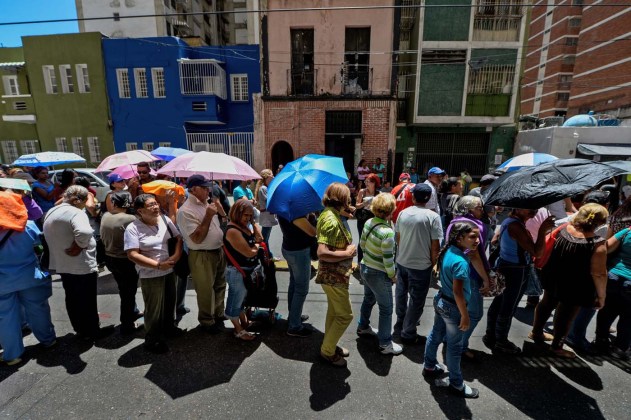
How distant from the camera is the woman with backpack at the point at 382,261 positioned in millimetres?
3000

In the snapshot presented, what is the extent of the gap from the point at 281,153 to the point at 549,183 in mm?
13462

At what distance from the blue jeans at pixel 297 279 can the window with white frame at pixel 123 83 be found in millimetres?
18132

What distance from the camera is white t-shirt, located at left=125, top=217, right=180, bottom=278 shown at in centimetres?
307

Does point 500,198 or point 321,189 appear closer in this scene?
point 500,198

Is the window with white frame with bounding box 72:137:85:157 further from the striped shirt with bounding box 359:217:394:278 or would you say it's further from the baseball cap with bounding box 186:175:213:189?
the striped shirt with bounding box 359:217:394:278

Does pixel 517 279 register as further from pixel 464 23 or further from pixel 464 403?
pixel 464 23

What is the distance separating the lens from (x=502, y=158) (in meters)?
15.3

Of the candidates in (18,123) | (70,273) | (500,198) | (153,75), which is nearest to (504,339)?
(500,198)

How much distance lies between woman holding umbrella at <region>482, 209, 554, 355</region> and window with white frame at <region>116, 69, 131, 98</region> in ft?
64.0

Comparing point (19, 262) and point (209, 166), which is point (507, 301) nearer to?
point (209, 166)

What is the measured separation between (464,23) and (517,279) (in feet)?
47.6

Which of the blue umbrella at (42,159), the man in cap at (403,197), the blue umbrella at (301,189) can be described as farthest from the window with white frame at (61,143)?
the man in cap at (403,197)

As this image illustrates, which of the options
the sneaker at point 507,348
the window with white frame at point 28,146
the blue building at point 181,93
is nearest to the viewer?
the sneaker at point 507,348

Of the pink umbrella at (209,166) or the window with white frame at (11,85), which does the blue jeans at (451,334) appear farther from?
the window with white frame at (11,85)
